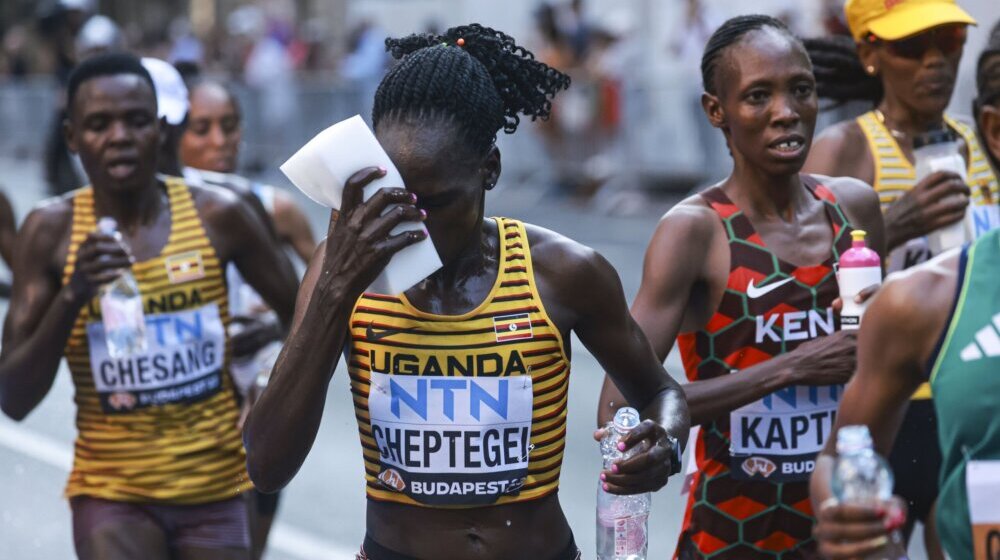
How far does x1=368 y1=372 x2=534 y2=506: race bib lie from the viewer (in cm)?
423

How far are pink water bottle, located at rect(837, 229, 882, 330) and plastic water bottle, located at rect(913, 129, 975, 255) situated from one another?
1054mm

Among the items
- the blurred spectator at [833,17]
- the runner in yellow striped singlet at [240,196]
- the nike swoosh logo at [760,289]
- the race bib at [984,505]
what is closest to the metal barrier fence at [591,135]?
the blurred spectator at [833,17]

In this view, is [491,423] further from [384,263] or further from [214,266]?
[214,266]

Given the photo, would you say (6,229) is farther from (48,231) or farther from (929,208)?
(929,208)

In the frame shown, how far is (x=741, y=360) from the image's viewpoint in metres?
5.12

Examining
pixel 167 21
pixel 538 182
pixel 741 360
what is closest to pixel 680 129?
pixel 538 182

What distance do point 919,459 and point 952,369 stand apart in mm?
2696

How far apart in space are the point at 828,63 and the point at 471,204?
2929mm

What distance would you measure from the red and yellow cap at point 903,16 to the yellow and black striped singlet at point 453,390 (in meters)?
2.41

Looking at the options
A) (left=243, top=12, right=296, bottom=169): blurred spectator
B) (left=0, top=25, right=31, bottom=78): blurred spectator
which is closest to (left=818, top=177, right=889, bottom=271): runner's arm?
(left=243, top=12, right=296, bottom=169): blurred spectator

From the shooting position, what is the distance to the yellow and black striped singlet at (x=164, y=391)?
5.86m

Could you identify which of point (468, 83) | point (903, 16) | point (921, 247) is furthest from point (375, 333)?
point (903, 16)

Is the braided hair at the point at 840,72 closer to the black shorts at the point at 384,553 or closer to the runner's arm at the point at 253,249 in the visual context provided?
the runner's arm at the point at 253,249

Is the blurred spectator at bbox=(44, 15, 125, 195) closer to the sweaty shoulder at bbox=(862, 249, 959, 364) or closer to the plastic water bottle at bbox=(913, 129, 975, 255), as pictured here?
the plastic water bottle at bbox=(913, 129, 975, 255)
